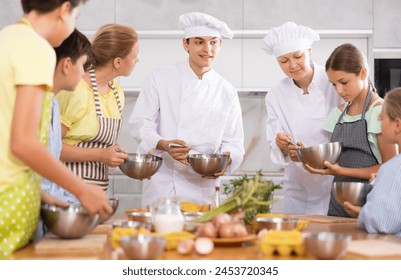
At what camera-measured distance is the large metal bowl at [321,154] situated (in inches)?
103

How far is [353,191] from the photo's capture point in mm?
2225

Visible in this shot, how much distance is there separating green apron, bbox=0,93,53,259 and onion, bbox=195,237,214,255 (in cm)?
47

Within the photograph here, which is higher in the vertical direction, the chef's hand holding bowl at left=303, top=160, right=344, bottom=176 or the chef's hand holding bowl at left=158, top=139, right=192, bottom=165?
the chef's hand holding bowl at left=158, top=139, right=192, bottom=165

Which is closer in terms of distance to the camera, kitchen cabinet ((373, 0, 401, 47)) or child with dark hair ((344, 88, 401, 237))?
child with dark hair ((344, 88, 401, 237))

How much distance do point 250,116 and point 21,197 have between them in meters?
3.30

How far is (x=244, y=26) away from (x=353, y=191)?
95.8 inches

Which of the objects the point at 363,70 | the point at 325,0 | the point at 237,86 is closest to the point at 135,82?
the point at 237,86

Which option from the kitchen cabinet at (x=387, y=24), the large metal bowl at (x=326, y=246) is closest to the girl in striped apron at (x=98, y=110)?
the large metal bowl at (x=326, y=246)

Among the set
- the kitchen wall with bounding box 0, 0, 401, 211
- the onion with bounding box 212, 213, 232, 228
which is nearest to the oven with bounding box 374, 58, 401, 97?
the kitchen wall with bounding box 0, 0, 401, 211

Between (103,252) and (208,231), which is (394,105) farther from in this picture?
(103,252)

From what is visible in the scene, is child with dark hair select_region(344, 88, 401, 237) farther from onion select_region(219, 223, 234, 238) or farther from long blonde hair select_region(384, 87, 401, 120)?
onion select_region(219, 223, 234, 238)

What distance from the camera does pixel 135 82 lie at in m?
4.50

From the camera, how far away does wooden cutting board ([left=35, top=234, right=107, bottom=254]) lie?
1.70 metres

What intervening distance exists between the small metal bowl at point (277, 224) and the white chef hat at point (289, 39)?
1342 millimetres
